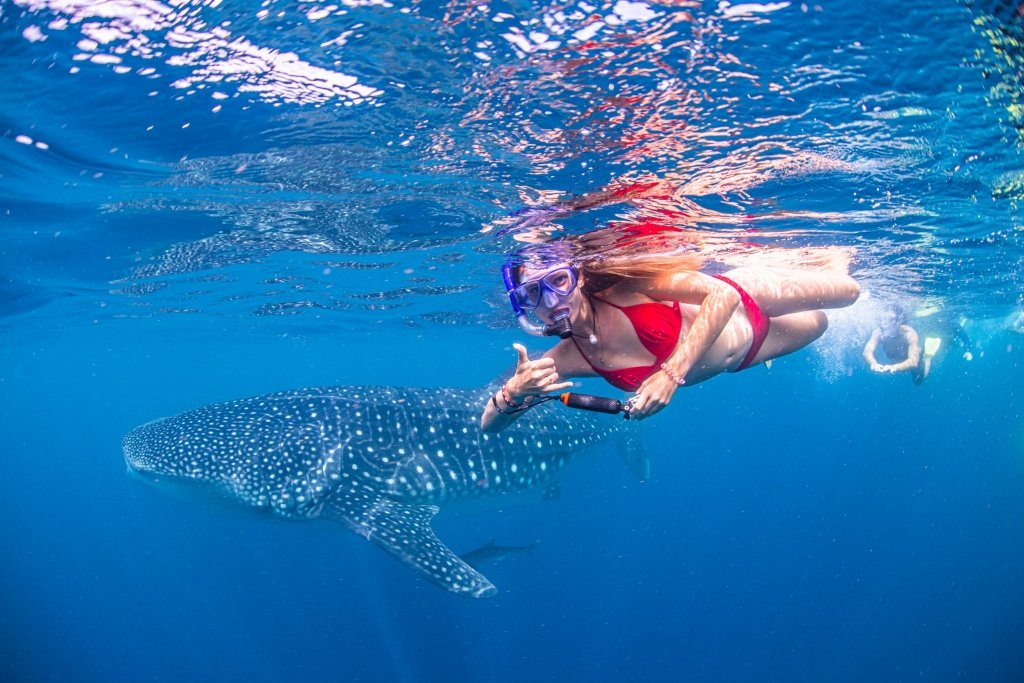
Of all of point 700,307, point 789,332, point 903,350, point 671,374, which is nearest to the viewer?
point 671,374

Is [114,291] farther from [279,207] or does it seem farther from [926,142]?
[926,142]

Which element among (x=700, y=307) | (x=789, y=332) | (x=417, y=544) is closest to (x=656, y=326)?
(x=700, y=307)

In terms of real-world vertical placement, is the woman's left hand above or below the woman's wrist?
above

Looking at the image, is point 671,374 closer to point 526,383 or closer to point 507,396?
point 526,383

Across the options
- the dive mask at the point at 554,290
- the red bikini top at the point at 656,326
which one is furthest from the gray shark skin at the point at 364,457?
the dive mask at the point at 554,290

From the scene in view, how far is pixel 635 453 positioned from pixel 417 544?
9180 millimetres

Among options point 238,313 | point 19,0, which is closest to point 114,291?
point 238,313

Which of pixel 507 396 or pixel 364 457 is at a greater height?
pixel 507 396

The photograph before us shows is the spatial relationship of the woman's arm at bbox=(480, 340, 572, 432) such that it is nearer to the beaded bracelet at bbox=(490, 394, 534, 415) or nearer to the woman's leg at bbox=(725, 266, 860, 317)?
the beaded bracelet at bbox=(490, 394, 534, 415)

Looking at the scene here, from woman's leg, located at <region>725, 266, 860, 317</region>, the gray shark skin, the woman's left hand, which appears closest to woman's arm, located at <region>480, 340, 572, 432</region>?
the woman's left hand

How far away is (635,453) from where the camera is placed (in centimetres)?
1566

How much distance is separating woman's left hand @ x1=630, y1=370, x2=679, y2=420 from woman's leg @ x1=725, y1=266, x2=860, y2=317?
182cm

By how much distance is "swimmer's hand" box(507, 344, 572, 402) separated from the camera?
4.00m

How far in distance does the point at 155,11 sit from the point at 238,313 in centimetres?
2084
